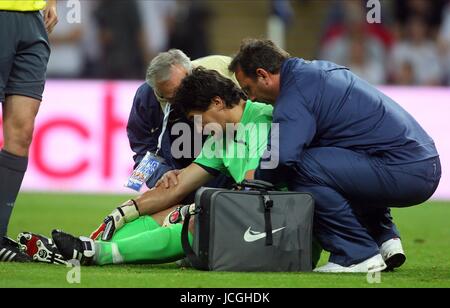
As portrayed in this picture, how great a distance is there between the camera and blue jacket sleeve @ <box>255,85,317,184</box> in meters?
6.03

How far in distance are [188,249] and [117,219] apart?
83cm

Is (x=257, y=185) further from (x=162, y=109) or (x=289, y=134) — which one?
(x=162, y=109)

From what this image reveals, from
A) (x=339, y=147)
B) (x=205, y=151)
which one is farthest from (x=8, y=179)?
(x=339, y=147)

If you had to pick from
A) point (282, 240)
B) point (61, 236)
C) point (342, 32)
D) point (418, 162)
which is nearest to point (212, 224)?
point (282, 240)

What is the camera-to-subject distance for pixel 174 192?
22.5 ft

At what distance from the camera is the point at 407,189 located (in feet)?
20.9

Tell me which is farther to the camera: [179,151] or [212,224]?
[179,151]

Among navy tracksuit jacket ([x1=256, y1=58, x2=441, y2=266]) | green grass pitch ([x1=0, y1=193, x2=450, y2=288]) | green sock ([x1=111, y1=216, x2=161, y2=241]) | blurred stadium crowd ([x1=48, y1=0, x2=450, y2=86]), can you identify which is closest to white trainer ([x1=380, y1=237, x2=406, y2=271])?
green grass pitch ([x1=0, y1=193, x2=450, y2=288])

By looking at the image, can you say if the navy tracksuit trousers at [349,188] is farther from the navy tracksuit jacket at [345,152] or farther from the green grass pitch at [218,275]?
the green grass pitch at [218,275]

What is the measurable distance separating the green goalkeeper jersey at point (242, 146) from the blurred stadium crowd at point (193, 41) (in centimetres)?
800

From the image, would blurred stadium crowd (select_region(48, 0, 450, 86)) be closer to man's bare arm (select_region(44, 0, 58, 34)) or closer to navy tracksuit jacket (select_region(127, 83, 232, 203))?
navy tracksuit jacket (select_region(127, 83, 232, 203))

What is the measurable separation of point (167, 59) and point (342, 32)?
8.10 metres
